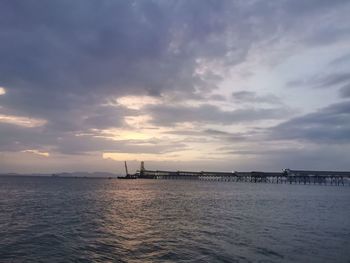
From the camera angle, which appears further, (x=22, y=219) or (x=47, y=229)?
(x=22, y=219)

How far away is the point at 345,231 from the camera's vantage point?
38875 millimetres

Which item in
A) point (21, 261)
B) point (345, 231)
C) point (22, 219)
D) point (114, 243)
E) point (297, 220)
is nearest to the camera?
point (21, 261)

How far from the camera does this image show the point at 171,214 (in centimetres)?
5069

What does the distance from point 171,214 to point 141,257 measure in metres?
26.1

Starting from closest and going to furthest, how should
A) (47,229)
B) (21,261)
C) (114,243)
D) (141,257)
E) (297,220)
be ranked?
1. (21,261)
2. (141,257)
3. (114,243)
4. (47,229)
5. (297,220)

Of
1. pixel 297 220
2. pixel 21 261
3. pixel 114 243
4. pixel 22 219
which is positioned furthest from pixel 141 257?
pixel 297 220

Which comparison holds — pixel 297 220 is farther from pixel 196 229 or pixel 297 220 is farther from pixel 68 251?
pixel 68 251

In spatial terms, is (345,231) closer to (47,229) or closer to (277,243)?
(277,243)

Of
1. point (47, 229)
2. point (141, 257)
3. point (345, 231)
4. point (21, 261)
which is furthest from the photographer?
point (345, 231)

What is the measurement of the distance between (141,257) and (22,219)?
22.8 m

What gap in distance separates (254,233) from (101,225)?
15736mm

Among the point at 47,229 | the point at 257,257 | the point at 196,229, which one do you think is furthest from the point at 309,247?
the point at 47,229

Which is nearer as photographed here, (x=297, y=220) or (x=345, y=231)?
(x=345, y=231)

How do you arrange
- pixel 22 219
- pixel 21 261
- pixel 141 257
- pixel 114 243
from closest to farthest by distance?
pixel 21 261
pixel 141 257
pixel 114 243
pixel 22 219
